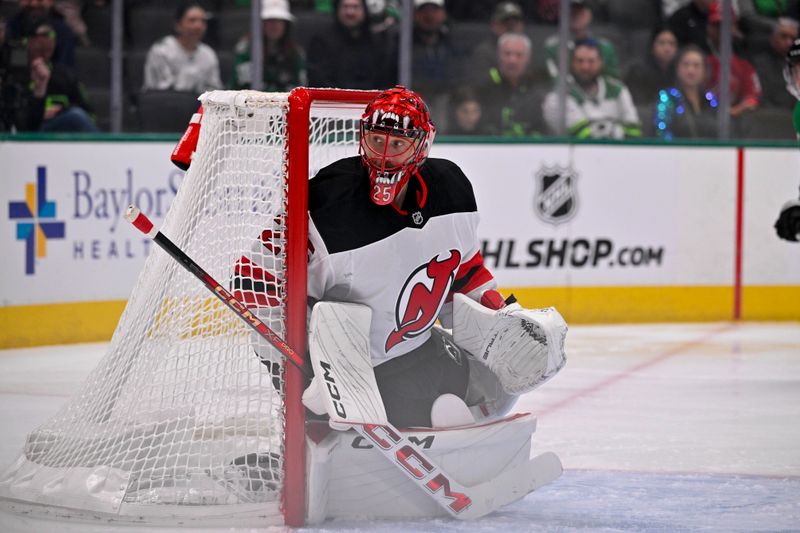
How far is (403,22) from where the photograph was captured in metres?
5.57

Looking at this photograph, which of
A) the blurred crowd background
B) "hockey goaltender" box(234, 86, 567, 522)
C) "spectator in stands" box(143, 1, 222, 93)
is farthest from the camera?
"spectator in stands" box(143, 1, 222, 93)

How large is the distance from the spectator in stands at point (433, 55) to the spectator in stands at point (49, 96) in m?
1.48

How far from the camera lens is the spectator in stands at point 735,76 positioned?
5984mm

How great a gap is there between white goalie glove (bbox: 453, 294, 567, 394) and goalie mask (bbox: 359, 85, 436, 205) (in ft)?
1.16

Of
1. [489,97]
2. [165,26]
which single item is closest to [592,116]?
[489,97]

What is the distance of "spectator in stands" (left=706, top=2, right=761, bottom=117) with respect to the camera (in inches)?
236

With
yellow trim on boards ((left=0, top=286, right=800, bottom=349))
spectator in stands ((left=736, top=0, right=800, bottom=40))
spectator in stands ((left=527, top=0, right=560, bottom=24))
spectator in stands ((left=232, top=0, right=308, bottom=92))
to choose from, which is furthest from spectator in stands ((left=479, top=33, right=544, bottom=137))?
spectator in stands ((left=736, top=0, right=800, bottom=40))

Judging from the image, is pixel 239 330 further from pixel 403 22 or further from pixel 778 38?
pixel 778 38

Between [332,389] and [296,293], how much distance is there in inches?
8.8

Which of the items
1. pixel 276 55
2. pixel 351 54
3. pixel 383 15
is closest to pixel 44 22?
pixel 276 55

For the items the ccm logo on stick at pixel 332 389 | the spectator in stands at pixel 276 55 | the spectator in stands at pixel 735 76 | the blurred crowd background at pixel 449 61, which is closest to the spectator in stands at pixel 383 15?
the blurred crowd background at pixel 449 61

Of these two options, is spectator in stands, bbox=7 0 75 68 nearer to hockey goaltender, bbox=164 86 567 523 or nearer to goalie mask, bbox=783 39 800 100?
hockey goaltender, bbox=164 86 567 523

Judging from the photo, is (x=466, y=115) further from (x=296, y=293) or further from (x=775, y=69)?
(x=296, y=293)

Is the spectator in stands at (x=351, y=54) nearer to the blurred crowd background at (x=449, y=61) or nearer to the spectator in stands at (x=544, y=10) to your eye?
the blurred crowd background at (x=449, y=61)
